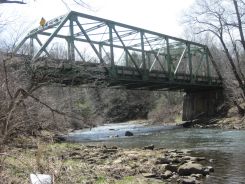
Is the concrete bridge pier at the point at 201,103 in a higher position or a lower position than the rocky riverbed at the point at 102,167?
higher

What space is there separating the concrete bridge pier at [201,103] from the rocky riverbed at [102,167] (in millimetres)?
37937

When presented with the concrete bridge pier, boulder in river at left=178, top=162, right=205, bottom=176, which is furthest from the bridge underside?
boulder in river at left=178, top=162, right=205, bottom=176

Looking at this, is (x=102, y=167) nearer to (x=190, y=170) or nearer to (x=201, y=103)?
(x=190, y=170)

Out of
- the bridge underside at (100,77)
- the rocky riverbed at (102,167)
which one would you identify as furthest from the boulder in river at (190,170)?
the bridge underside at (100,77)

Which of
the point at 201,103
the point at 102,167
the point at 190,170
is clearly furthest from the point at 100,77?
the point at 201,103

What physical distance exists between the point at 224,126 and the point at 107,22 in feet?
52.8

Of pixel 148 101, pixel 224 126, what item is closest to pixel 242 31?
pixel 224 126

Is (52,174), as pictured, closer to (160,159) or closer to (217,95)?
(160,159)

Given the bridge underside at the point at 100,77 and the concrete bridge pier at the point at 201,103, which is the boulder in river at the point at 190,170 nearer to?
the bridge underside at the point at 100,77

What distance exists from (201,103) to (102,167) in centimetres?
4971

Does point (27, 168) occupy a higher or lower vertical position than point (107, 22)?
lower

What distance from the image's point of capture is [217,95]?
6066 centimetres

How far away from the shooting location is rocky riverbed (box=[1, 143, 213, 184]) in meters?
8.34

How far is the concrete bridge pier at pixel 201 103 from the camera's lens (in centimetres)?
5917
